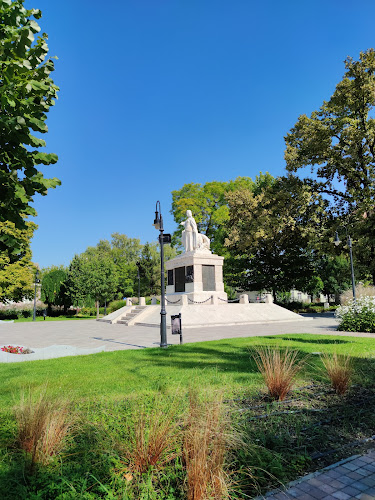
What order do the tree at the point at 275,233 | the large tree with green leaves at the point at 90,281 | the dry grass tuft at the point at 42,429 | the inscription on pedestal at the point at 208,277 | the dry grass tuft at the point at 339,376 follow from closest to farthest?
the dry grass tuft at the point at 42,429 < the dry grass tuft at the point at 339,376 < the inscription on pedestal at the point at 208,277 < the tree at the point at 275,233 < the large tree with green leaves at the point at 90,281

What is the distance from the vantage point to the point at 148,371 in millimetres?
7430

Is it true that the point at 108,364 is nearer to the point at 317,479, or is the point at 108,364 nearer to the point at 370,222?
the point at 317,479

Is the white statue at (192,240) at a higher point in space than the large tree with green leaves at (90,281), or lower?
higher

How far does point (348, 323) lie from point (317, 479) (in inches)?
539

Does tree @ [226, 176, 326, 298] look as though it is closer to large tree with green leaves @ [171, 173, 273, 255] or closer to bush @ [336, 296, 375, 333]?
large tree with green leaves @ [171, 173, 273, 255]

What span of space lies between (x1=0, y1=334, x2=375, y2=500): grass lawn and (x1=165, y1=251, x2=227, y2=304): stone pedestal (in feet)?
51.4

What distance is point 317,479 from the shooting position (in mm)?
3150

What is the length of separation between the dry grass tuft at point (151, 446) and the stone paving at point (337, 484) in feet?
3.02

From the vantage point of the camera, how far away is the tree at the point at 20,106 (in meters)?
3.74

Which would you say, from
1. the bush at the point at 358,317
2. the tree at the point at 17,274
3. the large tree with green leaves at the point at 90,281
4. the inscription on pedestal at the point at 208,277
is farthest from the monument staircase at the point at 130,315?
the tree at the point at 17,274

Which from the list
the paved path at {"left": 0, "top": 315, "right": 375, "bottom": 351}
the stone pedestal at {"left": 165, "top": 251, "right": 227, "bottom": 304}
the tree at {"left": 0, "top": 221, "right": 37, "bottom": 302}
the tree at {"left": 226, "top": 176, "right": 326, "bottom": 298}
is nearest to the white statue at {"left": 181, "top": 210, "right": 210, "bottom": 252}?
the stone pedestal at {"left": 165, "top": 251, "right": 227, "bottom": 304}

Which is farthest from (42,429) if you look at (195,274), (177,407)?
(195,274)

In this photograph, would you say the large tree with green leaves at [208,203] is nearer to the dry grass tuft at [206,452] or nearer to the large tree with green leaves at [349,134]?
the large tree with green leaves at [349,134]

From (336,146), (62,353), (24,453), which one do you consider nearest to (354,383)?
(24,453)
